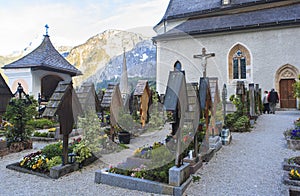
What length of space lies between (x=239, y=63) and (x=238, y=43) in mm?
1679

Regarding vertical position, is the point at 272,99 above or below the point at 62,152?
above

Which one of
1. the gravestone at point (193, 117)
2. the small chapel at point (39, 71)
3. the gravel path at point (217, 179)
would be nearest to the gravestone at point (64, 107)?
the gravel path at point (217, 179)

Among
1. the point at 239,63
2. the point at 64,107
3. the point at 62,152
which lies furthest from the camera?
the point at 239,63

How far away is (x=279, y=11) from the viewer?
709 inches

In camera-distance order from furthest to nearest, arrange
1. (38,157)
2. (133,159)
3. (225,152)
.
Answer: (225,152), (38,157), (133,159)

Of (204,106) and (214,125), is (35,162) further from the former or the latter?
(214,125)

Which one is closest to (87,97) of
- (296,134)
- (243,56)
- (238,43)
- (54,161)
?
(54,161)

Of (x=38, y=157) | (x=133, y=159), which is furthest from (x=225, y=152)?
(x=38, y=157)

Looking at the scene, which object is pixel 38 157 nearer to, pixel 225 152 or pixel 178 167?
pixel 178 167

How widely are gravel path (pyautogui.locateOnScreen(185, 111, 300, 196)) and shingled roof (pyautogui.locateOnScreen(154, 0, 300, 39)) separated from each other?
12.5m

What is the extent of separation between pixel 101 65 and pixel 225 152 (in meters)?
5.51

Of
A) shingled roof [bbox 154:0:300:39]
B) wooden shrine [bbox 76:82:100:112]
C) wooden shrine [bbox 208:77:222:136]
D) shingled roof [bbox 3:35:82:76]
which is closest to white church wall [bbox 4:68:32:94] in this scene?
shingled roof [bbox 3:35:82:76]

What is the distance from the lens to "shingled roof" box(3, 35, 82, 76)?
17.8m

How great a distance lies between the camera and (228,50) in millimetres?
18844
